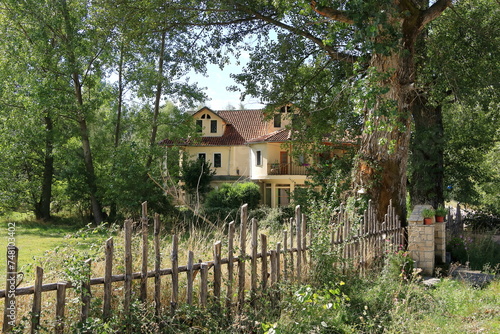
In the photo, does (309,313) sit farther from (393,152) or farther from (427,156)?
(427,156)

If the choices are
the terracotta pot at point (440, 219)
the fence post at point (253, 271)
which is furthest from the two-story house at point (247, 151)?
the fence post at point (253, 271)

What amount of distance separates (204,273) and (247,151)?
3434 centimetres

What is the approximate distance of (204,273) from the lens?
539 cm

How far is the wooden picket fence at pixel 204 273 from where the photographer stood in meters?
4.11

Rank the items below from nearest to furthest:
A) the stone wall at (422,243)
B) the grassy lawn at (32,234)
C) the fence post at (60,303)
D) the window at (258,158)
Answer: the fence post at (60,303)
the stone wall at (422,243)
the grassy lawn at (32,234)
the window at (258,158)

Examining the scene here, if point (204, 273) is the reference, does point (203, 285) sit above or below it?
below

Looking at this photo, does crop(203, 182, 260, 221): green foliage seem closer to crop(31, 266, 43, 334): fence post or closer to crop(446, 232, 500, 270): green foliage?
crop(446, 232, 500, 270): green foliage

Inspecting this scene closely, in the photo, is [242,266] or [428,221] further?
[428,221]

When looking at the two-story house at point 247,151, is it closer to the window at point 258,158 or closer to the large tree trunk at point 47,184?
the window at point 258,158

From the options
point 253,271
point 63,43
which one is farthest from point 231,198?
point 253,271

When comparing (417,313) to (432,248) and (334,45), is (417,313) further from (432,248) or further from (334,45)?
(334,45)

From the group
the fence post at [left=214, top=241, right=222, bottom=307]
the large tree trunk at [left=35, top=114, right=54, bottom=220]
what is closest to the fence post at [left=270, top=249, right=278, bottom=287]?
the fence post at [left=214, top=241, right=222, bottom=307]

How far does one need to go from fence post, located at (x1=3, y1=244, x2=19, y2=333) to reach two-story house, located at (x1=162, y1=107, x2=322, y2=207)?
31.3 m

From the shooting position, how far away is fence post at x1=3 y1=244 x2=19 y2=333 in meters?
3.93
